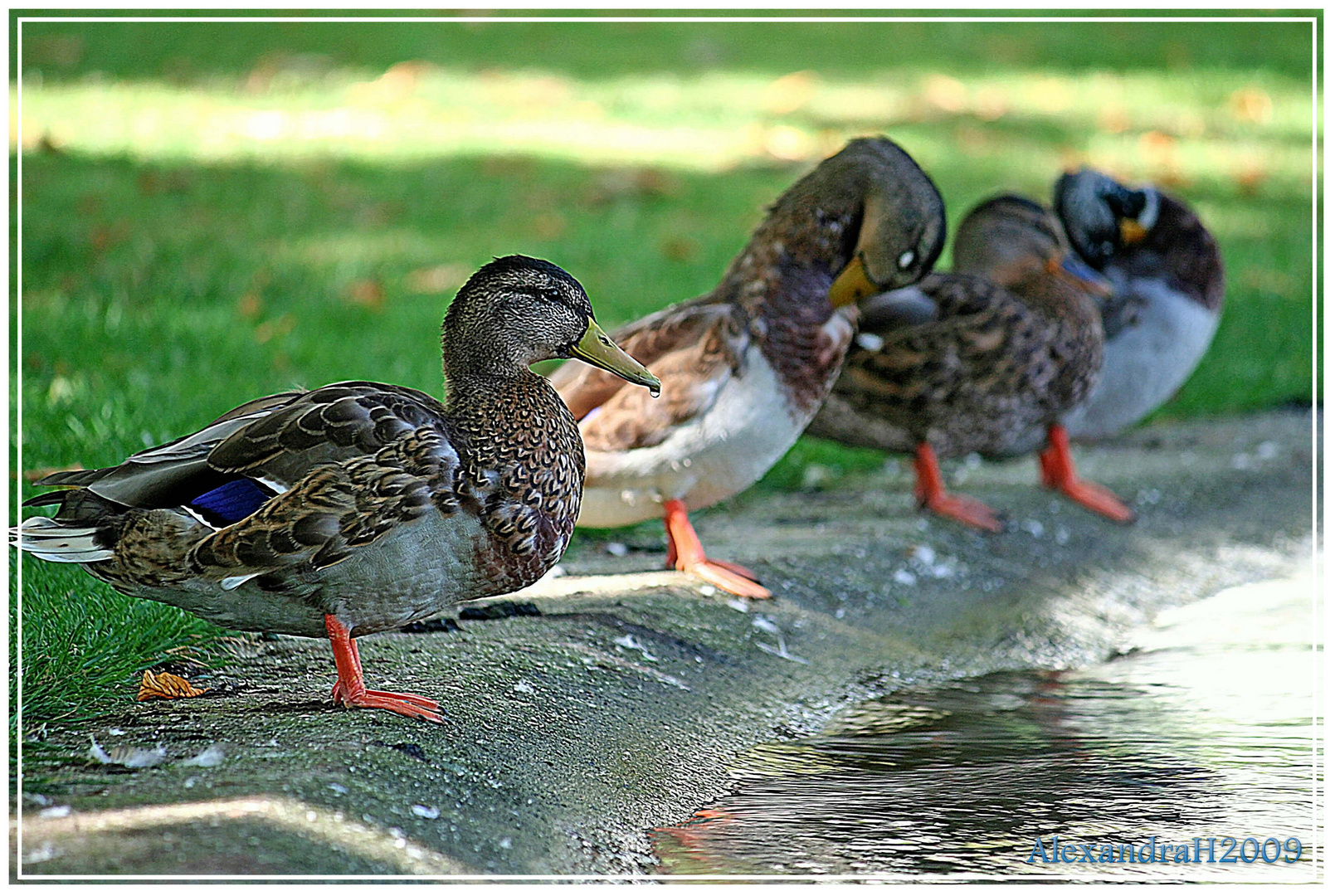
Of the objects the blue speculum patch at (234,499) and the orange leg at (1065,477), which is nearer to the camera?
the blue speculum patch at (234,499)

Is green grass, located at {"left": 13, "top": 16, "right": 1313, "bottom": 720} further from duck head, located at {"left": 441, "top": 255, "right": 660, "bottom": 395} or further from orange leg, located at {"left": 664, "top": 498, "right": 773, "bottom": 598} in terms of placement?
duck head, located at {"left": 441, "top": 255, "right": 660, "bottom": 395}

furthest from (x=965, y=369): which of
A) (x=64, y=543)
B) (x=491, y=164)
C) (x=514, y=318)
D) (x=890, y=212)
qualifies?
(x=491, y=164)

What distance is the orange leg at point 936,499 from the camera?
4.65 metres

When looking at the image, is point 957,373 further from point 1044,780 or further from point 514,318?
point 514,318

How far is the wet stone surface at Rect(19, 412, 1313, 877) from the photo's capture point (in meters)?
2.50

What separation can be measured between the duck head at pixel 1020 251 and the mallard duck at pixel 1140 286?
29 centimetres

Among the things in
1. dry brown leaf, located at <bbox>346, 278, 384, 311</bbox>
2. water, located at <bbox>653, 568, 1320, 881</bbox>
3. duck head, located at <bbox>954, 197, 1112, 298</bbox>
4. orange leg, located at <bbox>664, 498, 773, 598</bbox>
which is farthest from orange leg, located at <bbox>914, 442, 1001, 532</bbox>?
dry brown leaf, located at <bbox>346, 278, 384, 311</bbox>

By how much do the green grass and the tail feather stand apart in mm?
1605

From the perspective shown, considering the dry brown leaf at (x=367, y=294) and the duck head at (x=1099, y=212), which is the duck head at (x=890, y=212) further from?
the dry brown leaf at (x=367, y=294)

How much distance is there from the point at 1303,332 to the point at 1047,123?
115 inches

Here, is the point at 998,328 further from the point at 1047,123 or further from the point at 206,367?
the point at 1047,123

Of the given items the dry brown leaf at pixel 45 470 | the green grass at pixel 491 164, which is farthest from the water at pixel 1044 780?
the dry brown leaf at pixel 45 470

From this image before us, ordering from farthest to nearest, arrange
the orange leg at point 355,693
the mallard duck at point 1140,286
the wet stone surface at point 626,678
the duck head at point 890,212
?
the mallard duck at point 1140,286
the duck head at point 890,212
the orange leg at point 355,693
the wet stone surface at point 626,678

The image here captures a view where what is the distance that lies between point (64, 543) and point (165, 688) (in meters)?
0.41
